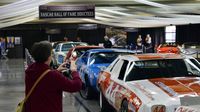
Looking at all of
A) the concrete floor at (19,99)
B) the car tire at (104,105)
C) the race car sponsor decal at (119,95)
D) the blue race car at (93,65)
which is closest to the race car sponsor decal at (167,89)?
the race car sponsor decal at (119,95)

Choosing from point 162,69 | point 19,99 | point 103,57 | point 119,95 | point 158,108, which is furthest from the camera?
point 103,57

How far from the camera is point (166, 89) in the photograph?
6852mm

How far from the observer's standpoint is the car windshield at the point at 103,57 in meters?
12.6

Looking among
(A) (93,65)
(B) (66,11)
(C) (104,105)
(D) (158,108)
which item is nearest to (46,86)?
(D) (158,108)

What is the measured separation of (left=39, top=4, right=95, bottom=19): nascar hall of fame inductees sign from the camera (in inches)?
867

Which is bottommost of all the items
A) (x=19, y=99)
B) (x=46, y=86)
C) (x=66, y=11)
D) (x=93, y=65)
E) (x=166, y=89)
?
(x=19, y=99)

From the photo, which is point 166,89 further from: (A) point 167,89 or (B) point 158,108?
(B) point 158,108

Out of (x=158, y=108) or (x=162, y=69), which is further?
(x=162, y=69)

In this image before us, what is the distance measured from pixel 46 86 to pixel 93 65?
330 inches

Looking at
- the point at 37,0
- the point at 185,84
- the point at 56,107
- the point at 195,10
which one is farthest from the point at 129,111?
the point at 195,10

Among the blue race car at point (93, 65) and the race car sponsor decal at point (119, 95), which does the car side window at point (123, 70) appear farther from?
the blue race car at point (93, 65)

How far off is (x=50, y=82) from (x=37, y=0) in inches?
550

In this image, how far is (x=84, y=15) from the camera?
22.9 metres

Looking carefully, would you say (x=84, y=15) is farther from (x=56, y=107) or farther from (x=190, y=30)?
(x=56, y=107)
